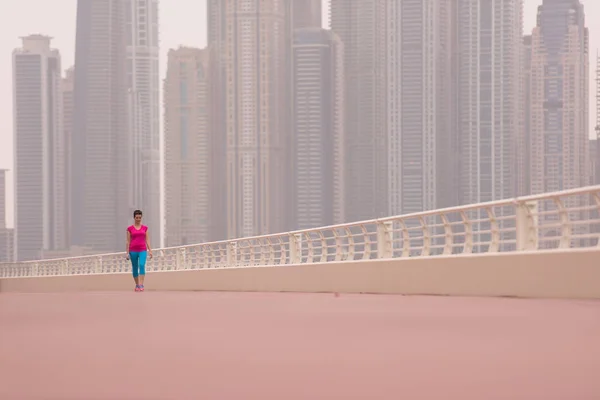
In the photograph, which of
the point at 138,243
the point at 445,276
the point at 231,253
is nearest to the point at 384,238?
the point at 445,276

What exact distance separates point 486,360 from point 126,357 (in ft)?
7.44

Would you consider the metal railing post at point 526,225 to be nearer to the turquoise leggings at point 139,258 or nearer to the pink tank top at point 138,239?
the pink tank top at point 138,239

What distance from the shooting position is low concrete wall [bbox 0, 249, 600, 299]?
1561 cm

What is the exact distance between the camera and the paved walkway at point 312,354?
7023 millimetres

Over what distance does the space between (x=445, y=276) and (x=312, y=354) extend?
32.5 feet

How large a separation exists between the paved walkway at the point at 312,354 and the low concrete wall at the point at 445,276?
2.49ft

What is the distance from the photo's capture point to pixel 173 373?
7.89 m

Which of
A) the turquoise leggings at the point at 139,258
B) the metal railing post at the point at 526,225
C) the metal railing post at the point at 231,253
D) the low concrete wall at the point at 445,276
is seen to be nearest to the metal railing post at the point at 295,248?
the low concrete wall at the point at 445,276

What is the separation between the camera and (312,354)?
29.9 ft

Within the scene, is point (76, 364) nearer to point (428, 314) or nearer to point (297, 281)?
point (428, 314)

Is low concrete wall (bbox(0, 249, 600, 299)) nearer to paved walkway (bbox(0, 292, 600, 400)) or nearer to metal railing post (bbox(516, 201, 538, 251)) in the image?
metal railing post (bbox(516, 201, 538, 251))

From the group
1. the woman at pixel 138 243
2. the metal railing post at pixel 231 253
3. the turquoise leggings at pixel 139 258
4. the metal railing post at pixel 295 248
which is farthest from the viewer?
the metal railing post at pixel 231 253

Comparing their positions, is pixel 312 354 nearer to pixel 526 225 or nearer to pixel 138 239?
pixel 526 225

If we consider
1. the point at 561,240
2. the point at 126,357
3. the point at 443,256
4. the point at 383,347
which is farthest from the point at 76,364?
the point at 443,256
